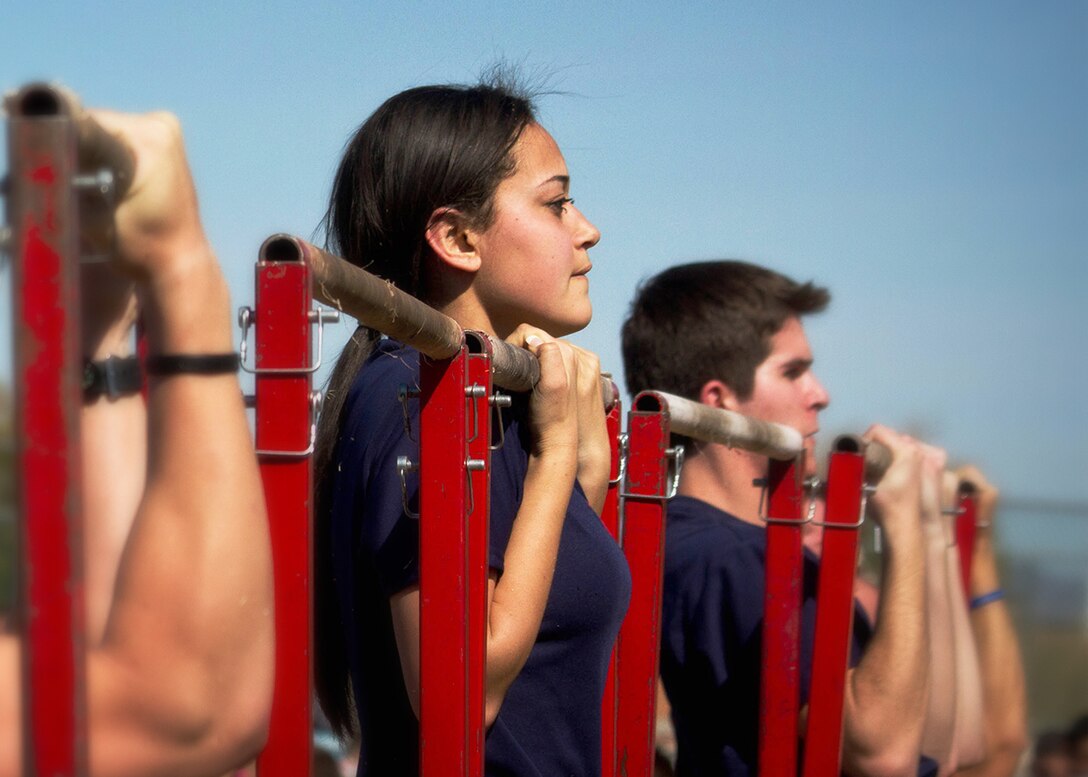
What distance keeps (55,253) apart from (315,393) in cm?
51

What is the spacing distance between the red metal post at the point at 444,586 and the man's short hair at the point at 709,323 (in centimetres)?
173

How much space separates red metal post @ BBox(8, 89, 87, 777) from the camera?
2.67 feet

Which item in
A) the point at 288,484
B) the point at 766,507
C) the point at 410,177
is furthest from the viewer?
the point at 766,507

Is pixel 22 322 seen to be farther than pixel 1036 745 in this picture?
No

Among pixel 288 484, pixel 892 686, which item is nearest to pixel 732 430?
pixel 892 686

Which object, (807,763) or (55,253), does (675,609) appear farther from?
(55,253)

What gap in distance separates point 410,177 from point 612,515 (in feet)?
2.24

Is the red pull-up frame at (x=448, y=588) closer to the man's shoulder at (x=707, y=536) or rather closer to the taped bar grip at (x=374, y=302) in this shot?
the taped bar grip at (x=374, y=302)

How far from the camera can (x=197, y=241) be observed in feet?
3.03

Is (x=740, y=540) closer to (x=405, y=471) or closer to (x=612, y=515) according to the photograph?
(x=612, y=515)

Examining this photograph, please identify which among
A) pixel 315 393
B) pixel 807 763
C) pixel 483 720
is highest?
pixel 315 393

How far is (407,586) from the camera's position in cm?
169

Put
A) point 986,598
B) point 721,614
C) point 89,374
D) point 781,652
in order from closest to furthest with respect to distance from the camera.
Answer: point 89,374 → point 781,652 → point 721,614 → point 986,598

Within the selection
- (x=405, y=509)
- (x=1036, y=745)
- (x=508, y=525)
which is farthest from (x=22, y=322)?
(x=1036, y=745)
